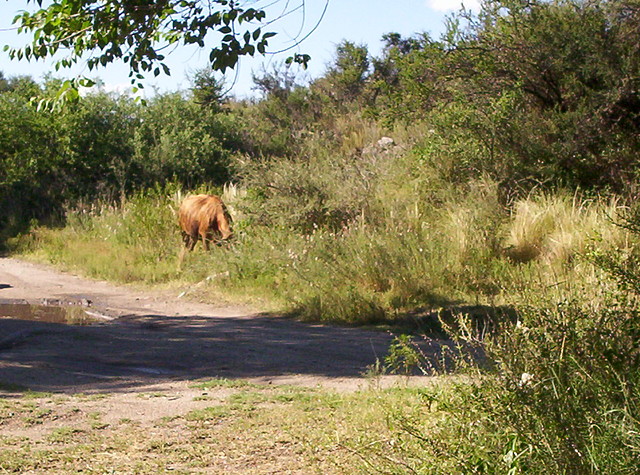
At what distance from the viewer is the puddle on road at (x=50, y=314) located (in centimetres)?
→ 1190

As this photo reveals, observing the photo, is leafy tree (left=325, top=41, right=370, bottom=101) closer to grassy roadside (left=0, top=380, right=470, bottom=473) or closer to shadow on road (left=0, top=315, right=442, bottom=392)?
shadow on road (left=0, top=315, right=442, bottom=392)

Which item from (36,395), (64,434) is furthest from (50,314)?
(64,434)

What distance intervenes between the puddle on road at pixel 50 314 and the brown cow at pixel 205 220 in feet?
14.0

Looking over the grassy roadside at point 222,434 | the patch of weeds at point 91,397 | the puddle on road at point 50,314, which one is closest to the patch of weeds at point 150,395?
the grassy roadside at point 222,434

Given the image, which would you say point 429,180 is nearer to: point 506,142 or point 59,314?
point 506,142

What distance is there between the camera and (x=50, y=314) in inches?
490

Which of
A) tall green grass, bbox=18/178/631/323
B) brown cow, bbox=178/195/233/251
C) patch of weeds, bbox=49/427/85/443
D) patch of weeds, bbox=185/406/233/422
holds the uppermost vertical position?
brown cow, bbox=178/195/233/251

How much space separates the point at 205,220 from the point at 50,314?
17.0 ft

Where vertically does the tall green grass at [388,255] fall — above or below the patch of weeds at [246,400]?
above

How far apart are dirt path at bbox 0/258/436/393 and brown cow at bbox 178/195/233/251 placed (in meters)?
3.83

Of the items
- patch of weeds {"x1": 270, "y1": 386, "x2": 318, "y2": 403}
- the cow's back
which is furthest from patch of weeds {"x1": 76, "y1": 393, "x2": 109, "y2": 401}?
the cow's back

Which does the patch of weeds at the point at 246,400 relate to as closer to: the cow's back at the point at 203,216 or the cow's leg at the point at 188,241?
the cow's back at the point at 203,216

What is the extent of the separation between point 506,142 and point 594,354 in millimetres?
12151

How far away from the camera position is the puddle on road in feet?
39.0
